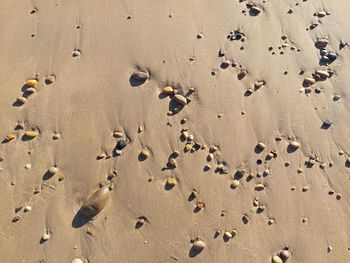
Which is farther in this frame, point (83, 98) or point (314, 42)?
point (314, 42)

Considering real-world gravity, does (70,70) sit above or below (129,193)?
above

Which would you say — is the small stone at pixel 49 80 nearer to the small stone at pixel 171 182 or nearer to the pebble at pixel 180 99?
the pebble at pixel 180 99

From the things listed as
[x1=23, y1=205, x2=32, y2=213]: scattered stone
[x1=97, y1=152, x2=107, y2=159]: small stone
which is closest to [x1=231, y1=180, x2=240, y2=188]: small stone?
[x1=97, y1=152, x2=107, y2=159]: small stone

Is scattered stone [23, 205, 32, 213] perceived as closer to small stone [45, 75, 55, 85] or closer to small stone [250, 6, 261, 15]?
small stone [45, 75, 55, 85]

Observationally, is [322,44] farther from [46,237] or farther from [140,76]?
[46,237]

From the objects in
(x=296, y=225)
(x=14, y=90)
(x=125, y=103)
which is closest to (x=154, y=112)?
(x=125, y=103)

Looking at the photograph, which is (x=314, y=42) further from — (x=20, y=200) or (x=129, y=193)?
(x=20, y=200)

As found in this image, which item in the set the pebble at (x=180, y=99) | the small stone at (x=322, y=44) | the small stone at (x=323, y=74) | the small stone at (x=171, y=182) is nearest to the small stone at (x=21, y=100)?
the pebble at (x=180, y=99)
